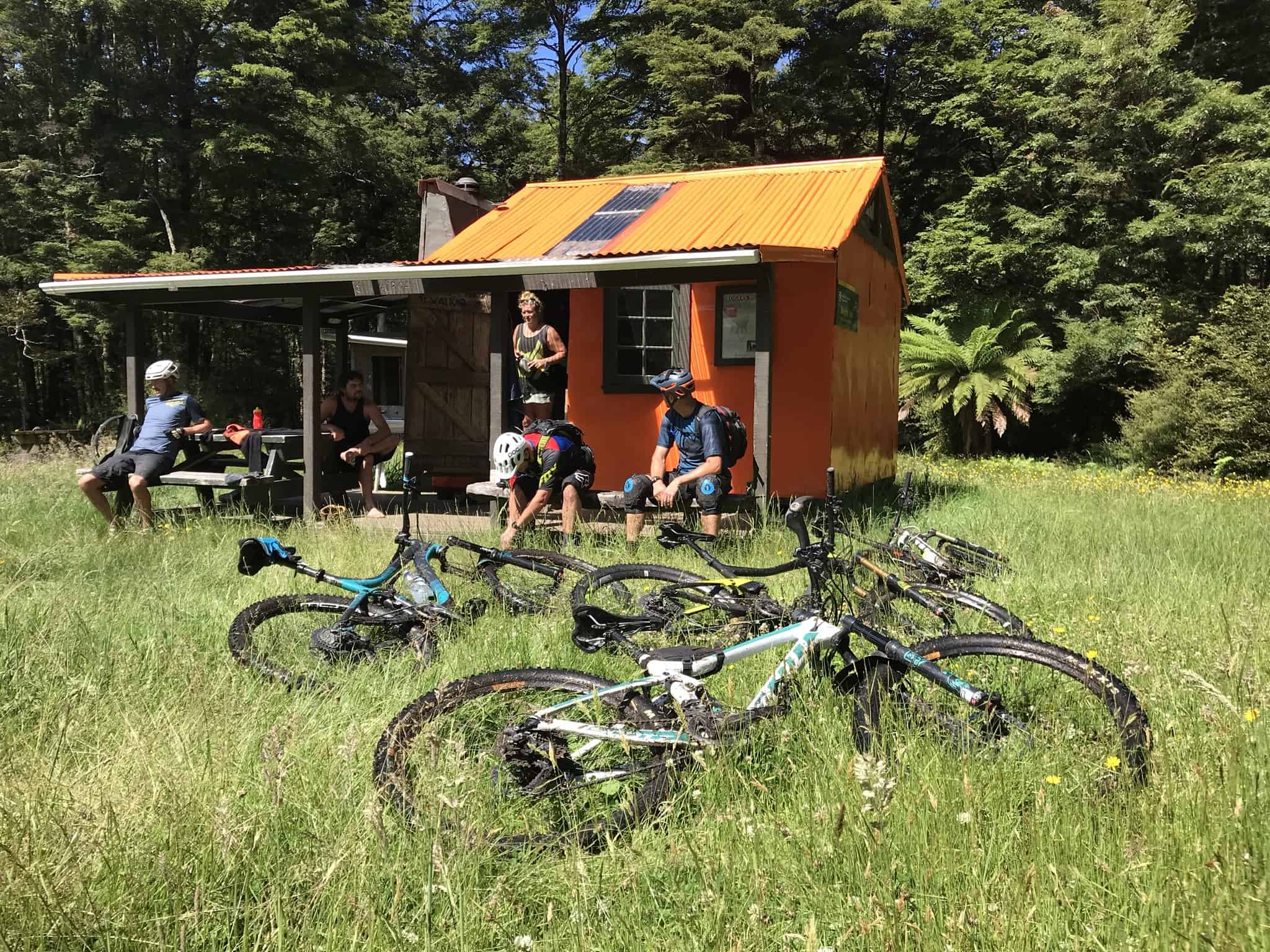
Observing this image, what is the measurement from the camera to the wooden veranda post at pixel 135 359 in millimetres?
9852

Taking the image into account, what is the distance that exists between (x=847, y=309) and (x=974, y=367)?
358 inches

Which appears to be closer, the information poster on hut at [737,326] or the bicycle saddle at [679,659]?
the bicycle saddle at [679,659]

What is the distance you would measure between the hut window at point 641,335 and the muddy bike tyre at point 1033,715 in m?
6.69

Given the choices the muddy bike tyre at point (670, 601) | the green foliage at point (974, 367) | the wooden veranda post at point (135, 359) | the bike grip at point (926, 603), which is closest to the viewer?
the muddy bike tyre at point (670, 601)

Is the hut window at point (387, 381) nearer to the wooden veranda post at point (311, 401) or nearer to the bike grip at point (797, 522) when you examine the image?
the wooden veranda post at point (311, 401)

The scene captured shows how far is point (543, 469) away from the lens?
6605 mm

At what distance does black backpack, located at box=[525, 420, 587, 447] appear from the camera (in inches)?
261

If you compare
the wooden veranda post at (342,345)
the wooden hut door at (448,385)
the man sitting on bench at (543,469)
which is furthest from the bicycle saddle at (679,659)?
the wooden veranda post at (342,345)

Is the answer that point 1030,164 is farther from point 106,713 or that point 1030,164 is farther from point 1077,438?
point 106,713

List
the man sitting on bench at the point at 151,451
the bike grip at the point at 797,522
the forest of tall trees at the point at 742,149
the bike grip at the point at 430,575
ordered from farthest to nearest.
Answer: the forest of tall trees at the point at 742,149
the man sitting on bench at the point at 151,451
the bike grip at the point at 430,575
the bike grip at the point at 797,522

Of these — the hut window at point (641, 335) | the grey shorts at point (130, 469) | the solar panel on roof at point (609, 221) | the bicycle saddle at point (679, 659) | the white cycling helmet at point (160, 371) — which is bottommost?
the bicycle saddle at point (679, 659)

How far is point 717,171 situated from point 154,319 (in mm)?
19660

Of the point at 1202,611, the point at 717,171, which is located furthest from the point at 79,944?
the point at 717,171

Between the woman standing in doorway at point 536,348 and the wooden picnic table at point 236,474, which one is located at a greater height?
the woman standing in doorway at point 536,348
